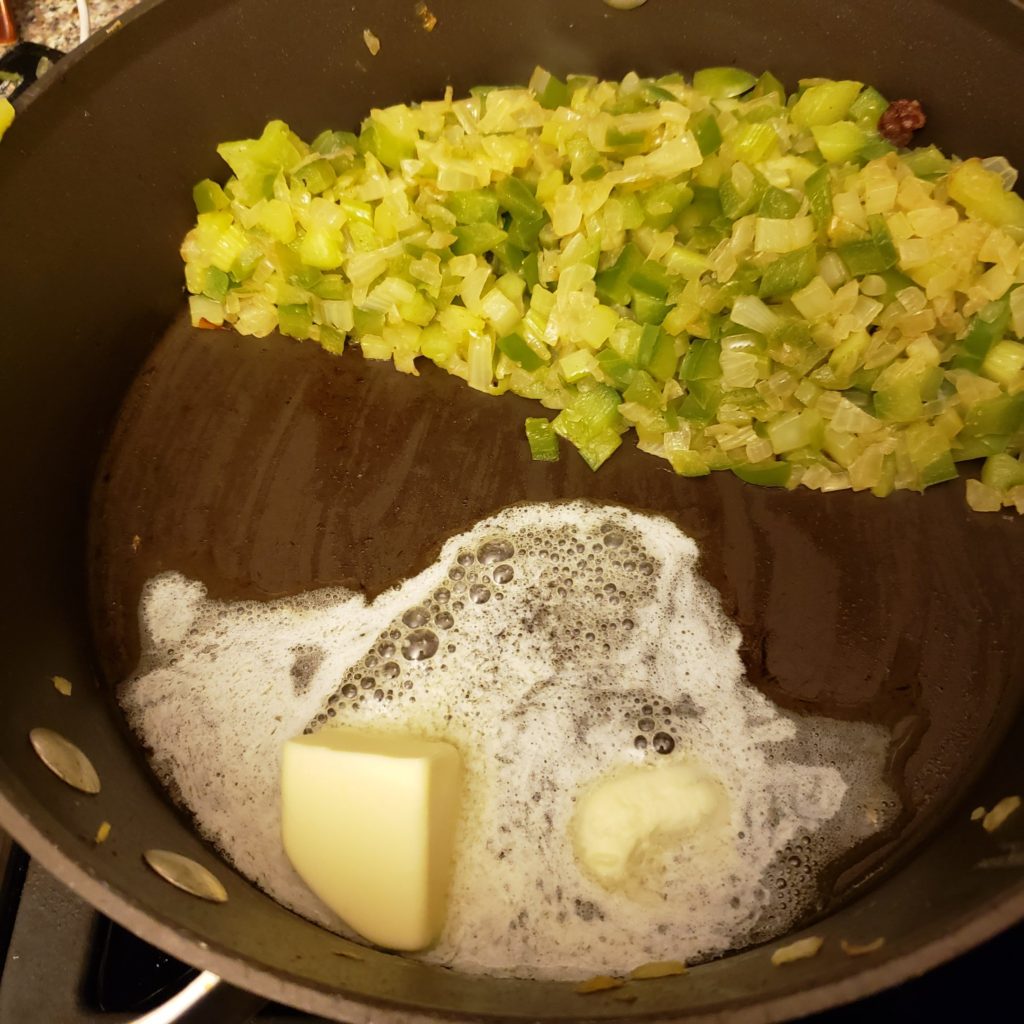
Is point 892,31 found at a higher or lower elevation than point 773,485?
higher

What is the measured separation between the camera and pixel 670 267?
1181 millimetres

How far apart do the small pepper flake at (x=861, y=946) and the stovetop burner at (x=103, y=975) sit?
25 centimetres

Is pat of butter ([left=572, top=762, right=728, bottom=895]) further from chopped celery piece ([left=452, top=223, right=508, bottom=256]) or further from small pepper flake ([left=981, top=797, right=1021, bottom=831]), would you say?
chopped celery piece ([left=452, top=223, right=508, bottom=256])

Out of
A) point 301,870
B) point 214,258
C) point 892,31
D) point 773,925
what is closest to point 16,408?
point 214,258

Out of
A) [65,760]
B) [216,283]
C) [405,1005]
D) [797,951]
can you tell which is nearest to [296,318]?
[216,283]

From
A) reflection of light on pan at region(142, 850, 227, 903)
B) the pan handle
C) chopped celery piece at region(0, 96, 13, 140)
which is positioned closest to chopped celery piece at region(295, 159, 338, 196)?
chopped celery piece at region(0, 96, 13, 140)

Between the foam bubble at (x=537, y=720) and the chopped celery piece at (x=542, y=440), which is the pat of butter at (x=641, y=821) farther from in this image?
the chopped celery piece at (x=542, y=440)

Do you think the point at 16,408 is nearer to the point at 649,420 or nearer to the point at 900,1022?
the point at 649,420

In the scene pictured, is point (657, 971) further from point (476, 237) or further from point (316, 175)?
point (316, 175)

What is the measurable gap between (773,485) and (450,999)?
79cm

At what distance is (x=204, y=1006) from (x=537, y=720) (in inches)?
19.3

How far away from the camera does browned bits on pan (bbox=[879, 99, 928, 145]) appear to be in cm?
124

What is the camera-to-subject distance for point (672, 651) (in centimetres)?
113

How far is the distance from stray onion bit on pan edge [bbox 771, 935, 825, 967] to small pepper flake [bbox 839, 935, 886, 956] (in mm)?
30
